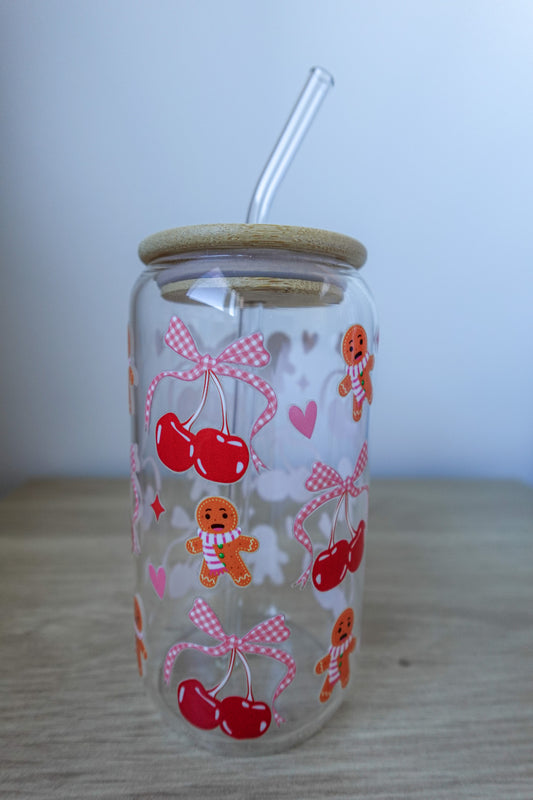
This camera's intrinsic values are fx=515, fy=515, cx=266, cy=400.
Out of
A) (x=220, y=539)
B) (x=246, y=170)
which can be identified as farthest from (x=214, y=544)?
(x=246, y=170)

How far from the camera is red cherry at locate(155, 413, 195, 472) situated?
0.36 meters

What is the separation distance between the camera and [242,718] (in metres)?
0.36

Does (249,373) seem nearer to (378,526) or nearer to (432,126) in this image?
(378,526)

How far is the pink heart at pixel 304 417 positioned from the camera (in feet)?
1.25

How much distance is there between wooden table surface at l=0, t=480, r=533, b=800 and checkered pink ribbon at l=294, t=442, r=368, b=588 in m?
0.13

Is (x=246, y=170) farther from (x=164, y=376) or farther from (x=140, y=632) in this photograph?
(x=140, y=632)

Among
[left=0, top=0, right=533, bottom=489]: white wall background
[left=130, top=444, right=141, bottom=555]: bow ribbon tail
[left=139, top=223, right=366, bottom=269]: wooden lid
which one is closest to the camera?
[left=139, top=223, right=366, bottom=269]: wooden lid

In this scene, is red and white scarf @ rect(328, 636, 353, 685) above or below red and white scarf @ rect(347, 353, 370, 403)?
→ below

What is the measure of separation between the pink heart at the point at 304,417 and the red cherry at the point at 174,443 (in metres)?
0.08

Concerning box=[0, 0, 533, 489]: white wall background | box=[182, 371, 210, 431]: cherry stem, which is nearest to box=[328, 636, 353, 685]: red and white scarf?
box=[182, 371, 210, 431]: cherry stem

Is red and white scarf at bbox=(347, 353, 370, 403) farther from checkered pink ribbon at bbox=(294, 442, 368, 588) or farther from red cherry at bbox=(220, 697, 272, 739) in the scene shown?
red cherry at bbox=(220, 697, 272, 739)

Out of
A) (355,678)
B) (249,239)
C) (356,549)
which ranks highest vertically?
(249,239)

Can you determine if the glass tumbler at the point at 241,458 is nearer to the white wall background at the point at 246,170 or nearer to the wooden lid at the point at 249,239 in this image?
the wooden lid at the point at 249,239

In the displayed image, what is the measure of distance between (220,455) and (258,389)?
2.1 inches
